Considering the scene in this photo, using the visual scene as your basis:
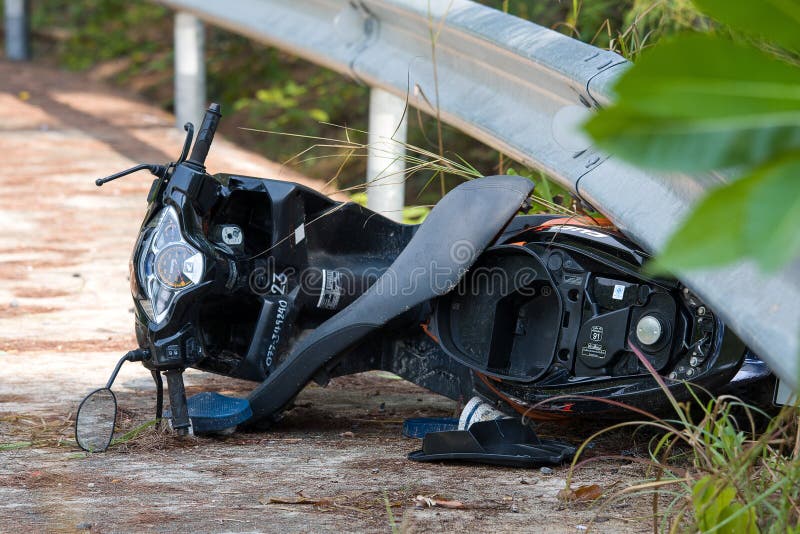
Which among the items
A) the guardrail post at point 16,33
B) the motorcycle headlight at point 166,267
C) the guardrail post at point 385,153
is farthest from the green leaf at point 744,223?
the guardrail post at point 16,33

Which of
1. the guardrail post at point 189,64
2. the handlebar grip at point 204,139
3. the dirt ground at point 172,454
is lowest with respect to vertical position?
the dirt ground at point 172,454

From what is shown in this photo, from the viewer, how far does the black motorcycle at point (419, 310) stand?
107 inches

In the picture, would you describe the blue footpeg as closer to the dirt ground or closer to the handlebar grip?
the dirt ground

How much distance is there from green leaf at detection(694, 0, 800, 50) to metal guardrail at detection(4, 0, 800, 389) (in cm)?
69

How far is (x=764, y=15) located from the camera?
102 cm

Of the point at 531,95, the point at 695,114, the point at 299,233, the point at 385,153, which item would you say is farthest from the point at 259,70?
the point at 695,114

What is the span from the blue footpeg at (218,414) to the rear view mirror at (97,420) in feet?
0.61

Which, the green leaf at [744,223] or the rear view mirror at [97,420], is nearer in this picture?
the green leaf at [744,223]

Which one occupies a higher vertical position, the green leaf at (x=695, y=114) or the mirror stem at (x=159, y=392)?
the green leaf at (x=695, y=114)

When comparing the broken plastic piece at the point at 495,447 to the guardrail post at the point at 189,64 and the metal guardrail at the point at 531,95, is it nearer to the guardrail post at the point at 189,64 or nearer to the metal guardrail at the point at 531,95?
the metal guardrail at the point at 531,95

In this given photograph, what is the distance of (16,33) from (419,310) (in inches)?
365

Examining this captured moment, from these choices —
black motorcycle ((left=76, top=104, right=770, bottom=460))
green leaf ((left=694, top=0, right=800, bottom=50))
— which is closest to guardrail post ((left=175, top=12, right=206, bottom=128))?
black motorcycle ((left=76, top=104, right=770, bottom=460))

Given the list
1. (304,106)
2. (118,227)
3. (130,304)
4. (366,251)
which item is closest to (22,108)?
(304,106)

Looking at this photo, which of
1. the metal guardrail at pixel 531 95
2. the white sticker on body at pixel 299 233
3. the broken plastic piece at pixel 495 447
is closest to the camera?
the metal guardrail at pixel 531 95
